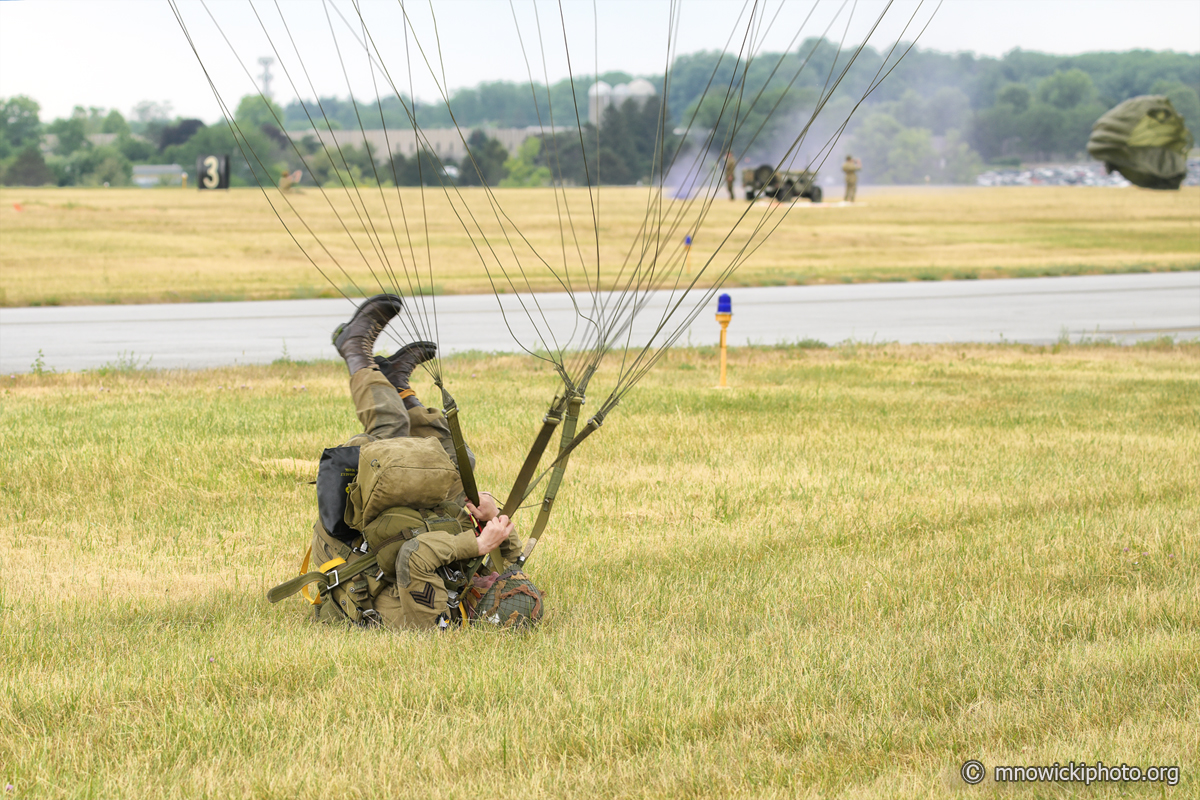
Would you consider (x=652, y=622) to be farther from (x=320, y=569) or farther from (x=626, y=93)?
(x=626, y=93)

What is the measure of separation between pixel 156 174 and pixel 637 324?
10850 cm

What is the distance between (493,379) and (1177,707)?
10793mm

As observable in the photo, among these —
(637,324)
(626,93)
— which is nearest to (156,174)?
(626,93)

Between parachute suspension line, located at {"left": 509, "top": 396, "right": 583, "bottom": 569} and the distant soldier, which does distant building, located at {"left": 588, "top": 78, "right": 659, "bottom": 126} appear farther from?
parachute suspension line, located at {"left": 509, "top": 396, "right": 583, "bottom": 569}

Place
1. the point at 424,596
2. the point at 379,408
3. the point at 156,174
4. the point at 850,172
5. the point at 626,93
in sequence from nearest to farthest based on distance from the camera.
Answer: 1. the point at 424,596
2. the point at 379,408
3. the point at 850,172
4. the point at 156,174
5. the point at 626,93

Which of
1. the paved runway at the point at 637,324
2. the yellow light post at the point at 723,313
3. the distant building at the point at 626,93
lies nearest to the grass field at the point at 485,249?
the paved runway at the point at 637,324

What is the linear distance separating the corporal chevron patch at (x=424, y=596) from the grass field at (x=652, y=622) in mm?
192

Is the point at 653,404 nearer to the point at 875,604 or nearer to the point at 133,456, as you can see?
the point at 133,456

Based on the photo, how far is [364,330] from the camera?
265 inches

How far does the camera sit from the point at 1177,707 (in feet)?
15.1

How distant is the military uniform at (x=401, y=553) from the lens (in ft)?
17.2

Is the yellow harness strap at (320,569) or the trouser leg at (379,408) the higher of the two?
the trouser leg at (379,408)

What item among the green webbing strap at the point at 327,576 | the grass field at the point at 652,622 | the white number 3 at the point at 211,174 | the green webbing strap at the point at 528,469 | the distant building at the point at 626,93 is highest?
the distant building at the point at 626,93

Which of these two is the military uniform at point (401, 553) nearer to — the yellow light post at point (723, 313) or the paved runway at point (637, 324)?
the yellow light post at point (723, 313)
